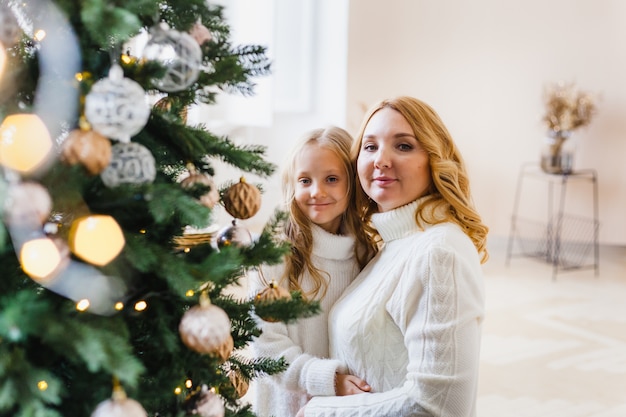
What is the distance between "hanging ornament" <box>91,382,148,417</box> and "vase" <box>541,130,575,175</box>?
407 centimetres

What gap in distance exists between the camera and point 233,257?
2.49ft

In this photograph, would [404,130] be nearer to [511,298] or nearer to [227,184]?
[227,184]

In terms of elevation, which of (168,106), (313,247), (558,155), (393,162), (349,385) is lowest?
(349,385)

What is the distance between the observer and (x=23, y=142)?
→ 0.68m

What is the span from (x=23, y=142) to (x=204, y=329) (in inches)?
11.3

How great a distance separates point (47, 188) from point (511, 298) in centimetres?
346

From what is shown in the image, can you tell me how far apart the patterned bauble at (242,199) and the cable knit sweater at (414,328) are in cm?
37

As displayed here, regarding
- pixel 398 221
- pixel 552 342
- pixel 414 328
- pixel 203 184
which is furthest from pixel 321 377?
pixel 552 342

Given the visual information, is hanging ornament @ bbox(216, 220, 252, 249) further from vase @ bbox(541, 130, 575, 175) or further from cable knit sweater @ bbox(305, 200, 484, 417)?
vase @ bbox(541, 130, 575, 175)

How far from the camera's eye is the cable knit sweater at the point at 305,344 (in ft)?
4.18

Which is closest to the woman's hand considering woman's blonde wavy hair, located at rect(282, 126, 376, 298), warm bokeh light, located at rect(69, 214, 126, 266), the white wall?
woman's blonde wavy hair, located at rect(282, 126, 376, 298)

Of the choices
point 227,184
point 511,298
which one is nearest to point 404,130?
point 227,184

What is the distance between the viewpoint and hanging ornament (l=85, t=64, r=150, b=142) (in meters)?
0.69

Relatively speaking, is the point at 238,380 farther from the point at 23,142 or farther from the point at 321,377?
the point at 23,142
